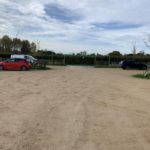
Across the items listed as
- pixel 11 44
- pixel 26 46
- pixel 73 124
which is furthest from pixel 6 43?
pixel 73 124

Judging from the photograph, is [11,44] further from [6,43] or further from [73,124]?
[73,124]

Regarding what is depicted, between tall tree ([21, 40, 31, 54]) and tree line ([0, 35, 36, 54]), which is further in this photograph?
tall tree ([21, 40, 31, 54])

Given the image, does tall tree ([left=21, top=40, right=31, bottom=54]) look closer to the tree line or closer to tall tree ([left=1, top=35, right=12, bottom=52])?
the tree line

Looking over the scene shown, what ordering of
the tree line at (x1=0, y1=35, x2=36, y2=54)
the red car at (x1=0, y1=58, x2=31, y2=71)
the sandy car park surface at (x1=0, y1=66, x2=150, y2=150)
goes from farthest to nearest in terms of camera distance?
the tree line at (x1=0, y1=35, x2=36, y2=54) → the red car at (x1=0, y1=58, x2=31, y2=71) → the sandy car park surface at (x1=0, y1=66, x2=150, y2=150)

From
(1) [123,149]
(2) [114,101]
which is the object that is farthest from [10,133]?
(2) [114,101]

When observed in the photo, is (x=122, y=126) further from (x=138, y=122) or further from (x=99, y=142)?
(x=99, y=142)

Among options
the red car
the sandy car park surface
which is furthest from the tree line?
the sandy car park surface

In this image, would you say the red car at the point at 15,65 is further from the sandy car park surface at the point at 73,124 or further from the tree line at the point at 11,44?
the tree line at the point at 11,44

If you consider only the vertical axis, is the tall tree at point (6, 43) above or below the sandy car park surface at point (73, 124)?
above

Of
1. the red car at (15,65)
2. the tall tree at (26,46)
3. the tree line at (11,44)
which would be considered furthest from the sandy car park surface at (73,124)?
the tall tree at (26,46)

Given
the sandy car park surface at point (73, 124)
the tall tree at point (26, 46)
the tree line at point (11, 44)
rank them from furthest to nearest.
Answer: the tall tree at point (26, 46) < the tree line at point (11, 44) < the sandy car park surface at point (73, 124)

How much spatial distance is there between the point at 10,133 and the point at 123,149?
271 cm

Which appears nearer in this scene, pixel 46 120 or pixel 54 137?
pixel 54 137

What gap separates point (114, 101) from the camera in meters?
14.7
